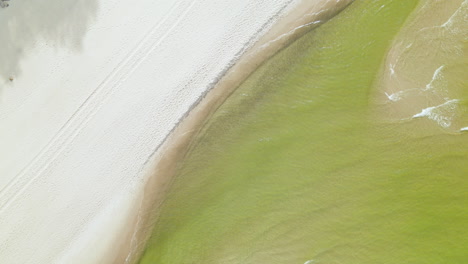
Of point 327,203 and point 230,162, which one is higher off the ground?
point 230,162

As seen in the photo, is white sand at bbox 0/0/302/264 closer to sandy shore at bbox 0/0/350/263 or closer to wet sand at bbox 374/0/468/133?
Result: sandy shore at bbox 0/0/350/263

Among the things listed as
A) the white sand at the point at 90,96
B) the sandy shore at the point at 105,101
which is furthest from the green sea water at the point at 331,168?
the white sand at the point at 90,96

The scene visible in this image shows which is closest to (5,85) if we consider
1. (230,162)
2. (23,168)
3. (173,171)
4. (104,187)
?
(23,168)

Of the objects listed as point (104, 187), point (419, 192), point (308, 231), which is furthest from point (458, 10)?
point (104, 187)

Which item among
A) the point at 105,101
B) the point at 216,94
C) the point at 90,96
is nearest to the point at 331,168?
the point at 216,94

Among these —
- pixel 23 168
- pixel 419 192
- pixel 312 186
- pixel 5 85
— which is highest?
pixel 5 85

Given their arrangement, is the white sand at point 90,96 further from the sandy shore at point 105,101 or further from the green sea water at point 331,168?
the green sea water at point 331,168

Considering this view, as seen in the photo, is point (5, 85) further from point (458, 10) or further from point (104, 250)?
point (458, 10)
